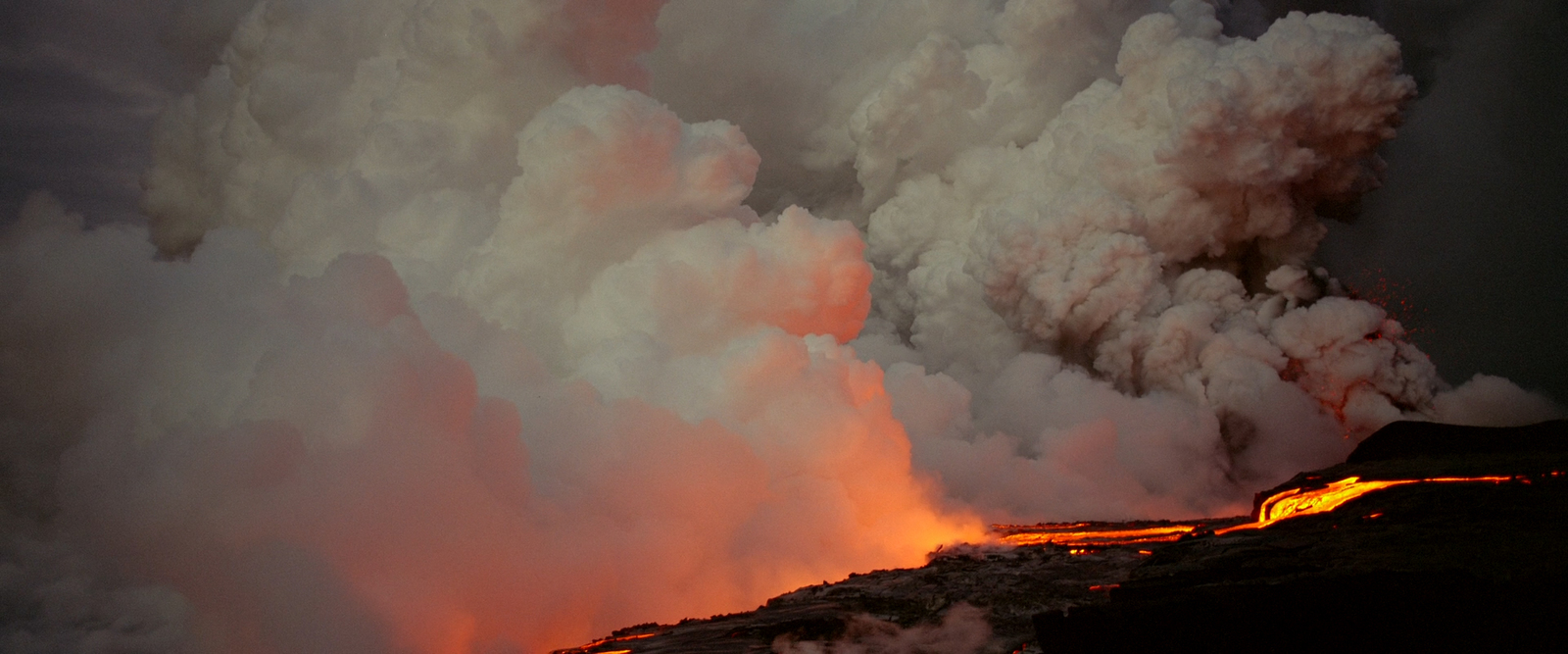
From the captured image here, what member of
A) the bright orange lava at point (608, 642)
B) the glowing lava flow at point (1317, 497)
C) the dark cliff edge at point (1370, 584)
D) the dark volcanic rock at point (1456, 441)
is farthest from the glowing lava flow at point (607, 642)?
the dark volcanic rock at point (1456, 441)

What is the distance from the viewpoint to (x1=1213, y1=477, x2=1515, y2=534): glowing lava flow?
34594 millimetres

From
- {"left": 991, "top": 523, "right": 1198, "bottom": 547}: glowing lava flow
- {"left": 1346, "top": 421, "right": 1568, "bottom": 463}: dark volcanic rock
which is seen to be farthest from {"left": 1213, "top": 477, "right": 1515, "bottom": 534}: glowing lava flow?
{"left": 1346, "top": 421, "right": 1568, "bottom": 463}: dark volcanic rock

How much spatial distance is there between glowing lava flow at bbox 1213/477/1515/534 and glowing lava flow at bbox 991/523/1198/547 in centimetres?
283

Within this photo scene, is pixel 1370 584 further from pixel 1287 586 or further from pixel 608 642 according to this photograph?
pixel 608 642

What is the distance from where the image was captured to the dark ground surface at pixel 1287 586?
14773 mm

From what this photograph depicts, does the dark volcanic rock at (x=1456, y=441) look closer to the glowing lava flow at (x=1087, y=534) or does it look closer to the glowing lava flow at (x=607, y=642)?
the glowing lava flow at (x=1087, y=534)

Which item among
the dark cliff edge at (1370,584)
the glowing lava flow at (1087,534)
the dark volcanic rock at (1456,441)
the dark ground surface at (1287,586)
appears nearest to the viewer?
the dark cliff edge at (1370,584)

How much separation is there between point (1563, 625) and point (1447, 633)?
141cm

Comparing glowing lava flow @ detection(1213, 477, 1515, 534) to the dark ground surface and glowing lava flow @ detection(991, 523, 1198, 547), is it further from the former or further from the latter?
glowing lava flow @ detection(991, 523, 1198, 547)

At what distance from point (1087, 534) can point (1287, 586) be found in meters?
27.2

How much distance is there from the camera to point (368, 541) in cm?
2480

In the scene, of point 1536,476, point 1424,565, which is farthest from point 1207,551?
point 1536,476

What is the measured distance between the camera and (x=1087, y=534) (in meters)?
42.3

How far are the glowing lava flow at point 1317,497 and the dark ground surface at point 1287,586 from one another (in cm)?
98
